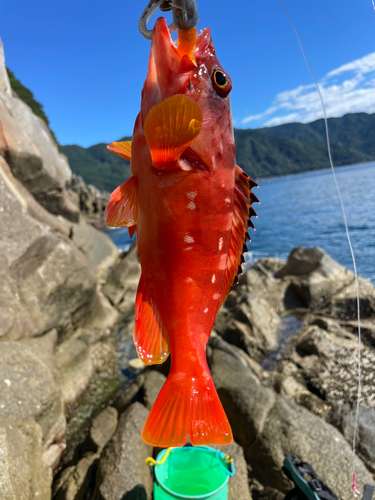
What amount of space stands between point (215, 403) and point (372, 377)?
5797mm

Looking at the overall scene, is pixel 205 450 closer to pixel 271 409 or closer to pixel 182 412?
pixel 271 409

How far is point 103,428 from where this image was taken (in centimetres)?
435

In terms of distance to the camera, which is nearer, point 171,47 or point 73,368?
point 171,47

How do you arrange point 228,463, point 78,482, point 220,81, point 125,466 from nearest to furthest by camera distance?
point 220,81
point 228,463
point 125,466
point 78,482

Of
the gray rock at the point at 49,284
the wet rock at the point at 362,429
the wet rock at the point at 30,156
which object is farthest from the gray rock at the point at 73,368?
the wet rock at the point at 30,156

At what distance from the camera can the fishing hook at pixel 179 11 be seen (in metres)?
0.93

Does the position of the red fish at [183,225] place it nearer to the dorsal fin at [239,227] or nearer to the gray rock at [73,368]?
the dorsal fin at [239,227]

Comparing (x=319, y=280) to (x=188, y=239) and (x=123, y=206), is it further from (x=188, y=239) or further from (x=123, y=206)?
(x=123, y=206)

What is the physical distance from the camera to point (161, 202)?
3.61ft

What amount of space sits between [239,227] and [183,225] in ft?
1.12

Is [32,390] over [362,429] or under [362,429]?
over

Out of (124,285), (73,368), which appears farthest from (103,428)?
(124,285)

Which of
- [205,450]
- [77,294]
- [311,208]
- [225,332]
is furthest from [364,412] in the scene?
[311,208]

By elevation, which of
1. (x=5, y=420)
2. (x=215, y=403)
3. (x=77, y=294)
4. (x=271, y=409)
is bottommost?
(x=271, y=409)
